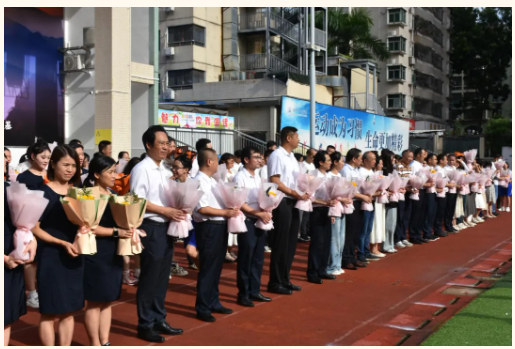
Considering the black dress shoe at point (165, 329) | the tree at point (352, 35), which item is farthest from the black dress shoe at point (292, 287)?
the tree at point (352, 35)

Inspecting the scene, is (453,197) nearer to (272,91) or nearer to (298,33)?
(272,91)

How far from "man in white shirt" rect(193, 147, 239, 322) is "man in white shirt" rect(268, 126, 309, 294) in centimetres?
120

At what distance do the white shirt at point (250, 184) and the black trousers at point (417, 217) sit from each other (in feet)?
18.5

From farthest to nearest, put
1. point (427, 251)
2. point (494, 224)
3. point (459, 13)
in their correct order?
1. point (459, 13)
2. point (494, 224)
3. point (427, 251)

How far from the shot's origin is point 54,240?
15.0ft

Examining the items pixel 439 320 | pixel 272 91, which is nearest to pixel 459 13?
pixel 272 91

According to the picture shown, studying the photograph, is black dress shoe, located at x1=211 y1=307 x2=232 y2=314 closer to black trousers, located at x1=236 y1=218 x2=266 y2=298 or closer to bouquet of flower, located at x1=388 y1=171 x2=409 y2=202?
black trousers, located at x1=236 y1=218 x2=266 y2=298

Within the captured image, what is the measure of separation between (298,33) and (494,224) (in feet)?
68.1

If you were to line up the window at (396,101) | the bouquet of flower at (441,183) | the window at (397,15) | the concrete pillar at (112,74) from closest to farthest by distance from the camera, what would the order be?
the bouquet of flower at (441,183), the concrete pillar at (112,74), the window at (397,15), the window at (396,101)

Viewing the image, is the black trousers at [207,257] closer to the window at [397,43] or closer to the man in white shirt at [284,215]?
the man in white shirt at [284,215]

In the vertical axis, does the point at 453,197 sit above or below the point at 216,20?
below

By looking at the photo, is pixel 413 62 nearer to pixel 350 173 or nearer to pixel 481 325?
pixel 350 173

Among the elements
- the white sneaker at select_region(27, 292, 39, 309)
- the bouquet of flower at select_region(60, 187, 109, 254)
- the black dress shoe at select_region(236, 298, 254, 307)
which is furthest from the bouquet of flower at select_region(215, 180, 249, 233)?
the white sneaker at select_region(27, 292, 39, 309)

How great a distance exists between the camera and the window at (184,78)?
31.4 m
